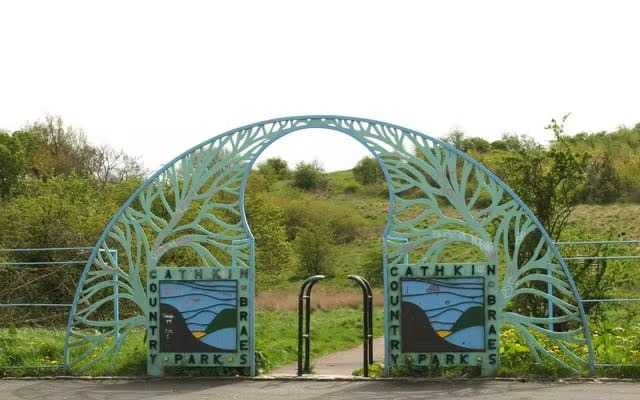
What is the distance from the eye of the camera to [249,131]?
48.9 feet

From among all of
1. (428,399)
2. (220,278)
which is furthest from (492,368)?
(220,278)

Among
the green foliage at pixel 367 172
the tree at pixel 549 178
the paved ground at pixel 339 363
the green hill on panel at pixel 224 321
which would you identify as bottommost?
the paved ground at pixel 339 363

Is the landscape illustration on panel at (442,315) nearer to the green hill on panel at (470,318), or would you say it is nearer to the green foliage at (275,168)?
the green hill on panel at (470,318)

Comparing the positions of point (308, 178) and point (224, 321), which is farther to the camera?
point (308, 178)

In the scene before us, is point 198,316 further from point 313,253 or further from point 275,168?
point 275,168

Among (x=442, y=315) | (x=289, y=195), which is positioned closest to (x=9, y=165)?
(x=289, y=195)

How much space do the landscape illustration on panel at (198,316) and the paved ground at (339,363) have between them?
3.47ft

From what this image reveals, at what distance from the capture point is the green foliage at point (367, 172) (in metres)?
66.6

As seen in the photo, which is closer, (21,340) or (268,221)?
(21,340)

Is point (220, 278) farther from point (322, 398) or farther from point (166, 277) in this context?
point (322, 398)

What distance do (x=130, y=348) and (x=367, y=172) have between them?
168 feet

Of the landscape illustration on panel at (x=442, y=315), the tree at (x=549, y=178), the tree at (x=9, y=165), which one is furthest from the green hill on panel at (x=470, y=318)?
A: the tree at (x=9, y=165)

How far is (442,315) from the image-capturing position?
14367mm

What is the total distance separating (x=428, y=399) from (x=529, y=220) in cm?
→ 298
